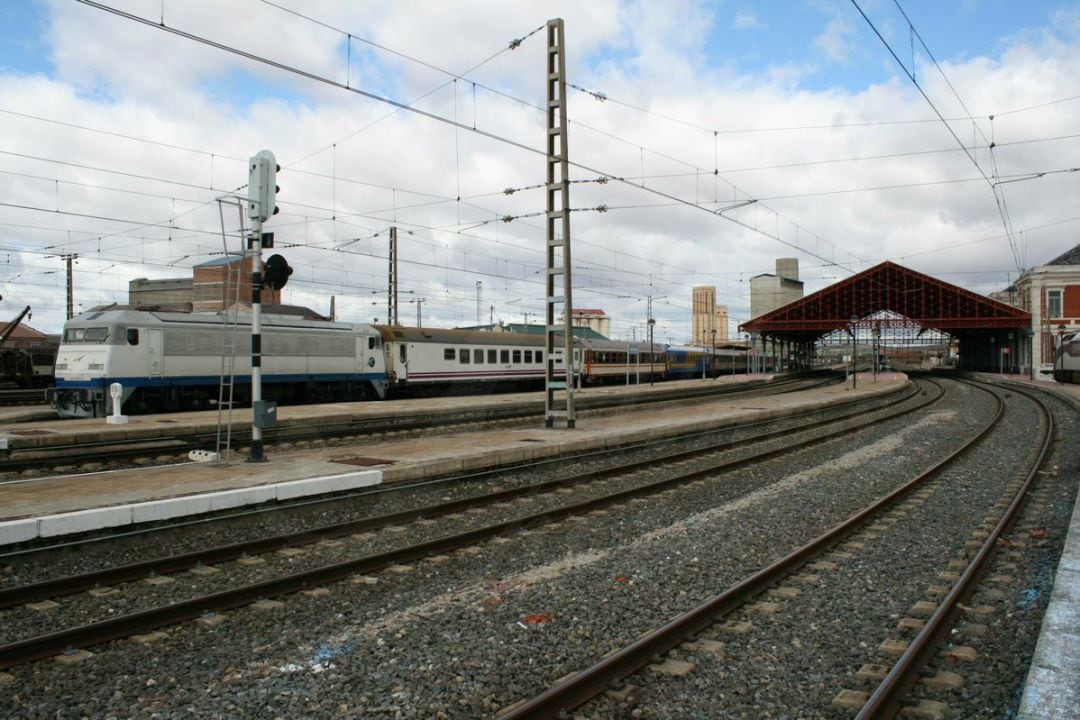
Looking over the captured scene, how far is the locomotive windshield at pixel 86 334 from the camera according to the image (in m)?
19.6

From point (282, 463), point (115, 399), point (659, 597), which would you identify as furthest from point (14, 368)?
point (659, 597)

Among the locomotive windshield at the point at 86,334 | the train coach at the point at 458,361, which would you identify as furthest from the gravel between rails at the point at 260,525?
the train coach at the point at 458,361

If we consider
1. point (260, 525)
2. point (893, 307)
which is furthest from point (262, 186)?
point (893, 307)

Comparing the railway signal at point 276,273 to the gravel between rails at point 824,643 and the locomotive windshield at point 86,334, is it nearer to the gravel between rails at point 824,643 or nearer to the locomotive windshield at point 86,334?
the gravel between rails at point 824,643

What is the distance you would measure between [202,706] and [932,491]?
11.0m

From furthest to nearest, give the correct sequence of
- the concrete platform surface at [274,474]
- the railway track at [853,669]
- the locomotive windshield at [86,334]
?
the locomotive windshield at [86,334]
the concrete platform surface at [274,474]
the railway track at [853,669]

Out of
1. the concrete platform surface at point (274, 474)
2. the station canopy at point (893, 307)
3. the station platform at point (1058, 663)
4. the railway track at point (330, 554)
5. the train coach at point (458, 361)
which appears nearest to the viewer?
the station platform at point (1058, 663)

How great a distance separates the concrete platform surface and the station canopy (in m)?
49.8

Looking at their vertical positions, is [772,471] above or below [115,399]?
below

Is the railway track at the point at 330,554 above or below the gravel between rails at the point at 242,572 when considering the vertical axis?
above

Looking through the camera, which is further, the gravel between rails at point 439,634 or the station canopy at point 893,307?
the station canopy at point 893,307

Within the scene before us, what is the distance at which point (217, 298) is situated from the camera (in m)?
74.6

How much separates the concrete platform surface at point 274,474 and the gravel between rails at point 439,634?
119 inches

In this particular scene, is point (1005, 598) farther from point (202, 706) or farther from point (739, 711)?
point (202, 706)
